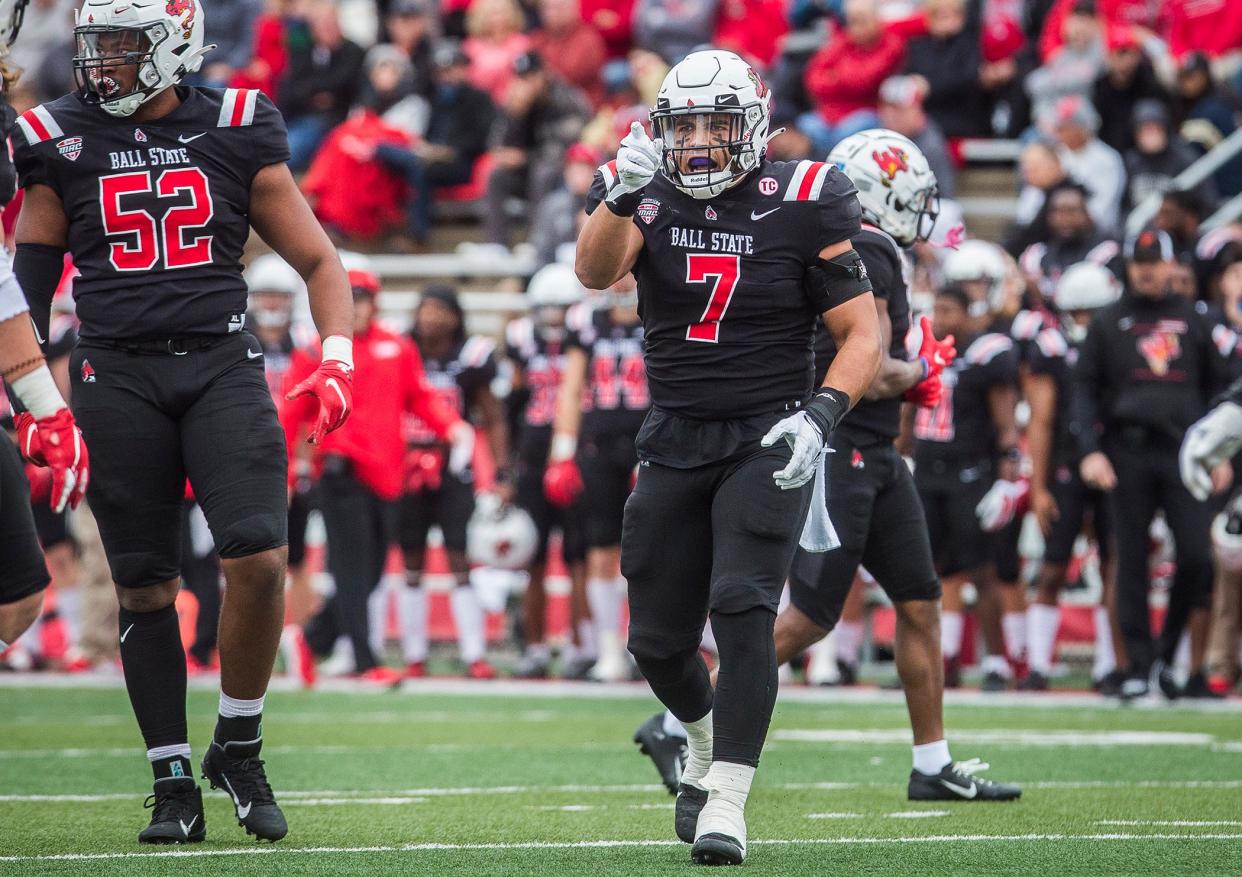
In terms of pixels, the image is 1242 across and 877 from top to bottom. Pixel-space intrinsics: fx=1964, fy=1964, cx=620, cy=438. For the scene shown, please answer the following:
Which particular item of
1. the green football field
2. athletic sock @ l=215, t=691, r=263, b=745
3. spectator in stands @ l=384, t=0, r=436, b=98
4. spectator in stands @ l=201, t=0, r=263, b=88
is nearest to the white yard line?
the green football field

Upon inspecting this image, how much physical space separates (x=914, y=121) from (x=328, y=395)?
860 centimetres

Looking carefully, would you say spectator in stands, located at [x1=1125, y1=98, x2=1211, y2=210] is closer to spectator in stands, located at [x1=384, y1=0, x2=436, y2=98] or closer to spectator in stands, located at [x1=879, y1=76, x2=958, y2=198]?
spectator in stands, located at [x1=879, y1=76, x2=958, y2=198]

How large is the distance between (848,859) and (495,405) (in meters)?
7.37

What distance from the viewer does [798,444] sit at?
4664 millimetres

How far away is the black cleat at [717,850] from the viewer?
15.0 ft

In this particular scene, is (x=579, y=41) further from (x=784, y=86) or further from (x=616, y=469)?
(x=616, y=469)

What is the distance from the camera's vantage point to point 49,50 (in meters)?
18.4

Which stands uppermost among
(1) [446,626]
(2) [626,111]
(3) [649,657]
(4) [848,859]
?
(2) [626,111]

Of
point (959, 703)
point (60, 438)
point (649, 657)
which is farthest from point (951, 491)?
point (60, 438)

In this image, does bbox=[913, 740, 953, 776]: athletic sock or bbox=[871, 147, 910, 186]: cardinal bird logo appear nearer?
bbox=[913, 740, 953, 776]: athletic sock

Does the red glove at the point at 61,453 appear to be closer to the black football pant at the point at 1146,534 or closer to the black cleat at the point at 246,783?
the black cleat at the point at 246,783

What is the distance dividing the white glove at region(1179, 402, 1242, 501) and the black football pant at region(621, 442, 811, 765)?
172cm

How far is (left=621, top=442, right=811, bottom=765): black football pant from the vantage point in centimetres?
474

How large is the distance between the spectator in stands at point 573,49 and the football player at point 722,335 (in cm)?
1095
